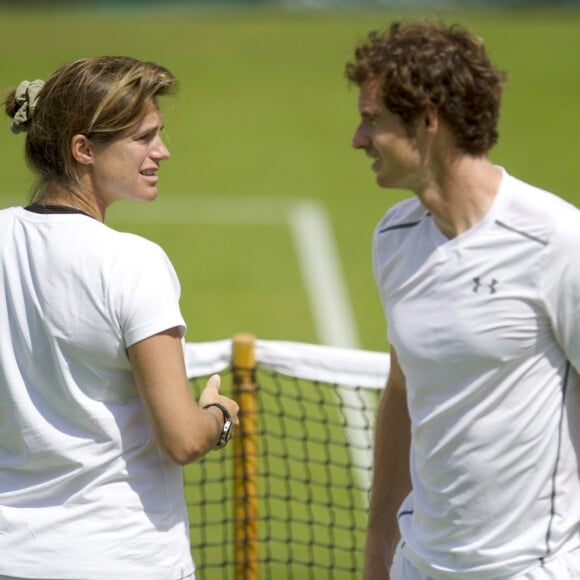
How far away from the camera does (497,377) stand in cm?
335

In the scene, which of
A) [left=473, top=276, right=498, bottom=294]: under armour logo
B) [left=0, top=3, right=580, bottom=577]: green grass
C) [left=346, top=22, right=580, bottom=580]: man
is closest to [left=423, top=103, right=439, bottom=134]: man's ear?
[left=346, top=22, right=580, bottom=580]: man

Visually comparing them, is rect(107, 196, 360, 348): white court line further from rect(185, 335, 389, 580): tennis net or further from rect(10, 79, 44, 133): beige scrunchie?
rect(10, 79, 44, 133): beige scrunchie

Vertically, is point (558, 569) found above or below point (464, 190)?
below

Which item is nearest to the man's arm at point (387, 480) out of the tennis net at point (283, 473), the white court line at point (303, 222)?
the tennis net at point (283, 473)

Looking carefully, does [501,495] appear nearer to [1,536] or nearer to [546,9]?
[1,536]

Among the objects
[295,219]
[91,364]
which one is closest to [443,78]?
[91,364]

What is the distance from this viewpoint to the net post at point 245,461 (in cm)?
531

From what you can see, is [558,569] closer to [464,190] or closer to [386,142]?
[464,190]

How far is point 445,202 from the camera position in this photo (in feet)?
11.1

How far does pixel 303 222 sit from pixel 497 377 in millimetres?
13578

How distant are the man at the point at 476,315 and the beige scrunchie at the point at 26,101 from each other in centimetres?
88

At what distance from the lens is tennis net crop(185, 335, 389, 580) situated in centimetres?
526

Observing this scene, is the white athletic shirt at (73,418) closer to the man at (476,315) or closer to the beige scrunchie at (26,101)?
the beige scrunchie at (26,101)

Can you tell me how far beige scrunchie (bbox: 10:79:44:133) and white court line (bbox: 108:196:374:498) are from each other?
9.02 m
